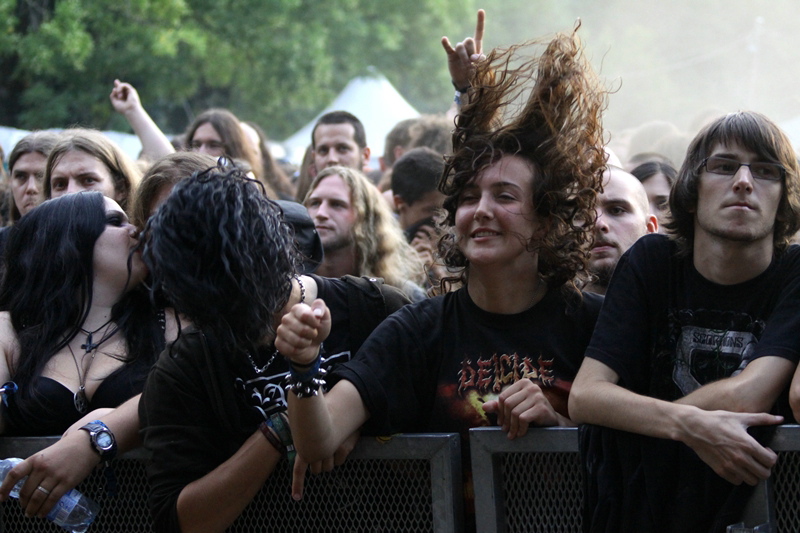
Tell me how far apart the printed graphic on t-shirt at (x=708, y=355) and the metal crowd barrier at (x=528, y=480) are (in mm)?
366

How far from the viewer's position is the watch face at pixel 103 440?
283cm

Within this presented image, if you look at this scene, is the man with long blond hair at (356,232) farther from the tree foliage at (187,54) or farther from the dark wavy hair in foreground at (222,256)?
the tree foliage at (187,54)

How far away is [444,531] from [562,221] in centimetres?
107

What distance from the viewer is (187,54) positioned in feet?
63.0

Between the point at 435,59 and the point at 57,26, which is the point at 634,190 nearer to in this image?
the point at 57,26

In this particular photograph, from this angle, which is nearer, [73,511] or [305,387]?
[305,387]

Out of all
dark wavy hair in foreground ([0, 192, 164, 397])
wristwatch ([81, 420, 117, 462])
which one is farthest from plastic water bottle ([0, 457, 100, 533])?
dark wavy hair in foreground ([0, 192, 164, 397])

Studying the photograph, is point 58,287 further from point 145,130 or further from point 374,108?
point 374,108

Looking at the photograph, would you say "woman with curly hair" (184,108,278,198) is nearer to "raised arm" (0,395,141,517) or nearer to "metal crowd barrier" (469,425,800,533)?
"raised arm" (0,395,141,517)

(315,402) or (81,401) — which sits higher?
(315,402)

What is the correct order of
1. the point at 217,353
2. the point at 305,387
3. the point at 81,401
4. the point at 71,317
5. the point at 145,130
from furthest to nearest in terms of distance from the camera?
the point at 145,130
the point at 71,317
the point at 81,401
the point at 217,353
the point at 305,387

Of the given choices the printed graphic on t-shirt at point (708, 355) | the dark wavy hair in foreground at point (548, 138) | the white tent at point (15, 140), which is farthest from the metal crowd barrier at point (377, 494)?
the white tent at point (15, 140)

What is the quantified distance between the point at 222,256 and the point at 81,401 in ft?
3.33

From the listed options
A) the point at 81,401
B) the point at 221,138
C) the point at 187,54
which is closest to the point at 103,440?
the point at 81,401
